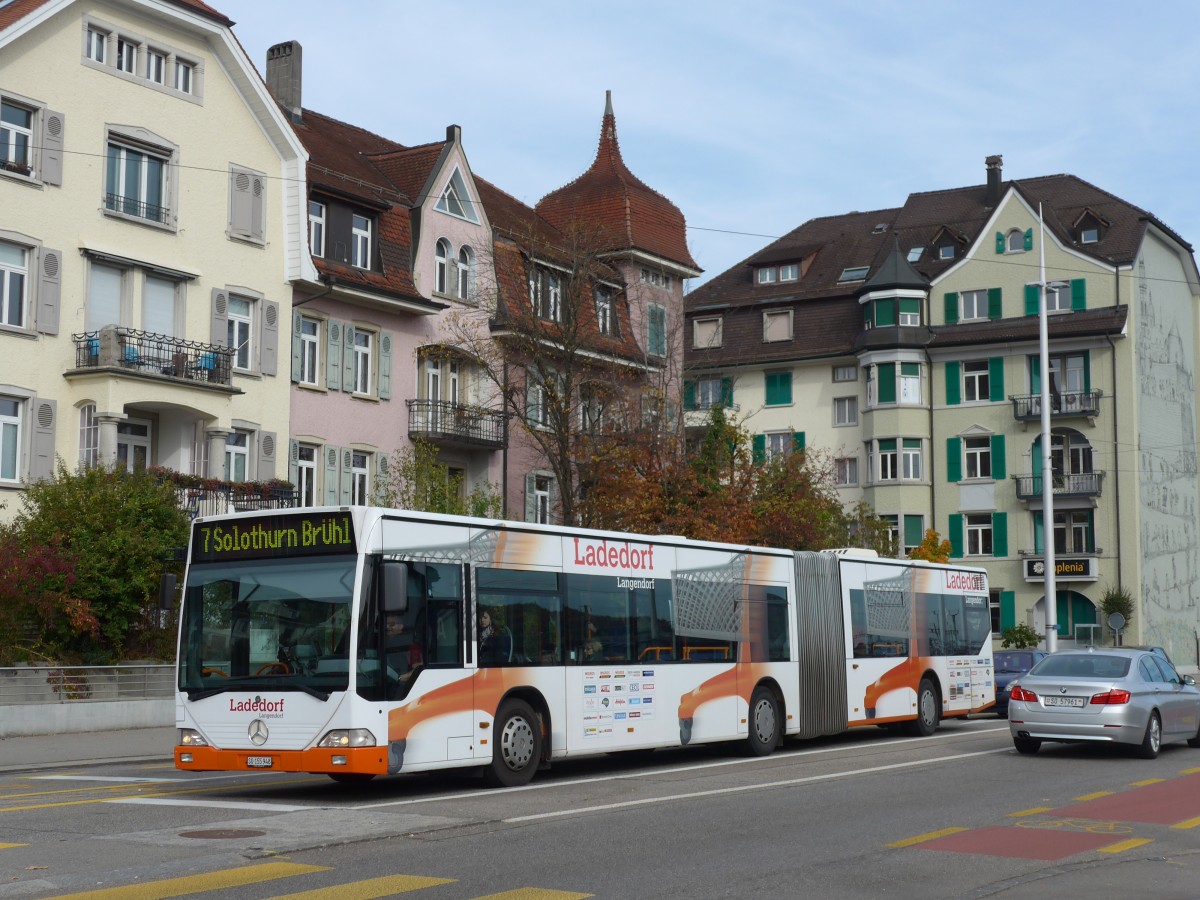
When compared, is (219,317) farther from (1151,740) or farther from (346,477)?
(1151,740)

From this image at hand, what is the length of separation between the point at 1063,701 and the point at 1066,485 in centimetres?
4338

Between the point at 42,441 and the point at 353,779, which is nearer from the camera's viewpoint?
the point at 353,779

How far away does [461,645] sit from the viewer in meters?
16.5

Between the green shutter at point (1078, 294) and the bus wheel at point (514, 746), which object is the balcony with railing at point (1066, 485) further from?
the bus wheel at point (514, 746)

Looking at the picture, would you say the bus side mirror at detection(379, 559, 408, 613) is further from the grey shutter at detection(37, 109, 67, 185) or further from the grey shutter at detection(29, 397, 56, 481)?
the grey shutter at detection(37, 109, 67, 185)

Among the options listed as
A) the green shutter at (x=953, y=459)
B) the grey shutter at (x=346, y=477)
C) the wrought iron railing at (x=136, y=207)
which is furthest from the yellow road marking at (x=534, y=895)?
the green shutter at (x=953, y=459)

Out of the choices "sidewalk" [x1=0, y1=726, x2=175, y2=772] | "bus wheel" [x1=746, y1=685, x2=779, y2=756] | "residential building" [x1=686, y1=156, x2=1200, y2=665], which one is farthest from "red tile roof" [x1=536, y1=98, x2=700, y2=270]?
"bus wheel" [x1=746, y1=685, x2=779, y2=756]

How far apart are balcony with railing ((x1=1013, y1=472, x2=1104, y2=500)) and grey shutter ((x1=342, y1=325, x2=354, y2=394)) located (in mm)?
31161

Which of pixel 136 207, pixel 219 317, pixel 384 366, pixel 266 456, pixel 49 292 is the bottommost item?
pixel 266 456

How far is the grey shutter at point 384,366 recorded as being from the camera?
134 feet

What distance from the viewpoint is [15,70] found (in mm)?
31734

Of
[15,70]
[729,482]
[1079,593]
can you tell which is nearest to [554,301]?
[729,482]

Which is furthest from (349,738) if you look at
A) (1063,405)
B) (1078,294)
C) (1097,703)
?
(1078,294)

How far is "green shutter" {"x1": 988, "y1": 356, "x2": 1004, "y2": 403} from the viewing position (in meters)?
64.9
